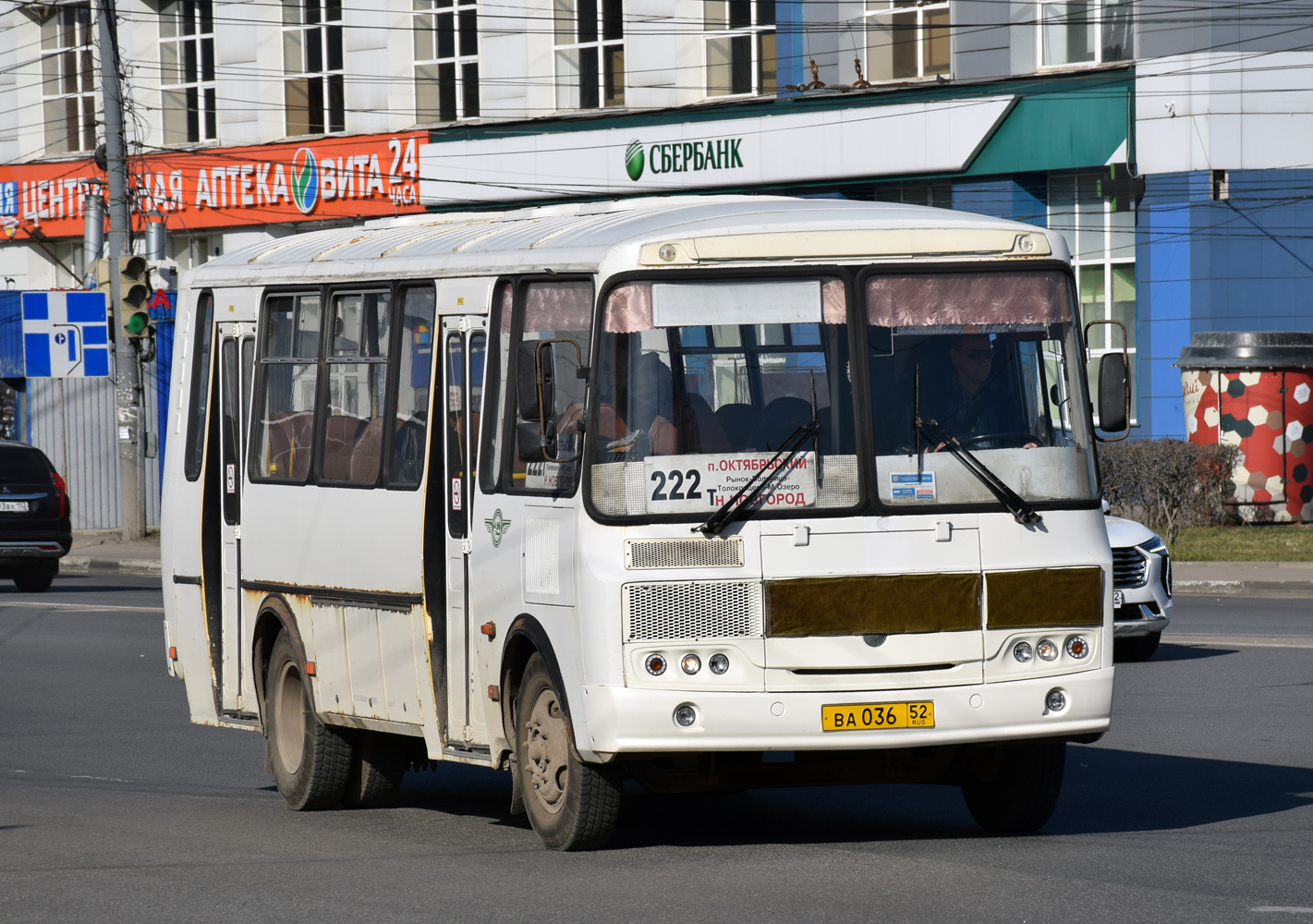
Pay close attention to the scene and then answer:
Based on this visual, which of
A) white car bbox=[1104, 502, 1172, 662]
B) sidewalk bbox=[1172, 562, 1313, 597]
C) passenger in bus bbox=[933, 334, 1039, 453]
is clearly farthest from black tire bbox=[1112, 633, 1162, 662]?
passenger in bus bbox=[933, 334, 1039, 453]

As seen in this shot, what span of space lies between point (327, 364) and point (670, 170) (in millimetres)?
27385

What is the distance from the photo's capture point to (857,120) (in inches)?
1369

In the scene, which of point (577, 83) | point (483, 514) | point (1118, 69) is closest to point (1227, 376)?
point (1118, 69)

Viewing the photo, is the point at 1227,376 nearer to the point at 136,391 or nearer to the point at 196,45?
the point at 136,391

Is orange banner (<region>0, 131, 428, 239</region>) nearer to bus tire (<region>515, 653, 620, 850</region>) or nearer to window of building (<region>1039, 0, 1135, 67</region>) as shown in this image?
window of building (<region>1039, 0, 1135, 67</region>)

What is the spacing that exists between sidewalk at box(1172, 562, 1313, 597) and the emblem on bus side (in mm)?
14513

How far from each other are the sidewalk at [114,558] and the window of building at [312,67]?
11.5 meters

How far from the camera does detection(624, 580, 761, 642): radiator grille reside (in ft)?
25.8

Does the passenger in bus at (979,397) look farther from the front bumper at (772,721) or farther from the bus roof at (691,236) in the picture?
the front bumper at (772,721)

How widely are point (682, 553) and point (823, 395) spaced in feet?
2.81

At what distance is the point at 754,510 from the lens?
799cm

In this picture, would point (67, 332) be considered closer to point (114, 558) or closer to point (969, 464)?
point (114, 558)

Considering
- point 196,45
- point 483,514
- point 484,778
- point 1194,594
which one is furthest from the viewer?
point 196,45

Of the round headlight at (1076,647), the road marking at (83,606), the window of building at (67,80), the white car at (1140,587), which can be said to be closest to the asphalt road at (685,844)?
the round headlight at (1076,647)
